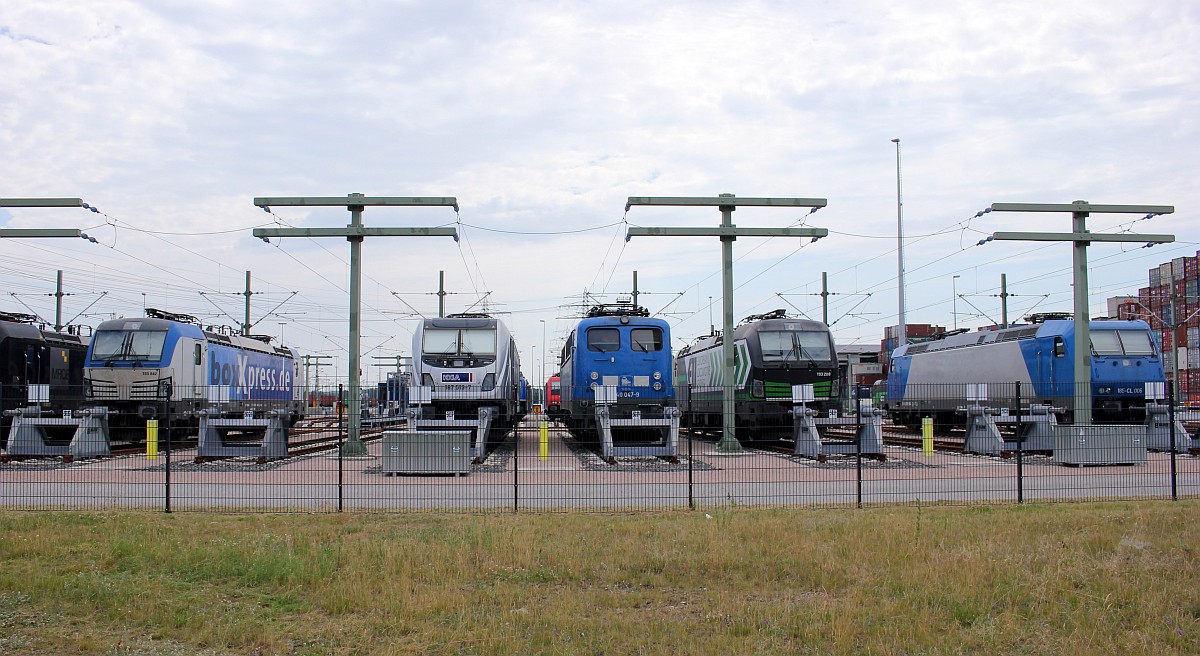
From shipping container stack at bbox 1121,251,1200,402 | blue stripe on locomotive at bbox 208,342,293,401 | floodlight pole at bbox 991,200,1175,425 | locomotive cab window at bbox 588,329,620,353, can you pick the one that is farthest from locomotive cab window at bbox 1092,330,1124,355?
shipping container stack at bbox 1121,251,1200,402

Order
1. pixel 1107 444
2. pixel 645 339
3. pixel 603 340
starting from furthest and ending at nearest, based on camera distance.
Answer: pixel 645 339, pixel 603 340, pixel 1107 444

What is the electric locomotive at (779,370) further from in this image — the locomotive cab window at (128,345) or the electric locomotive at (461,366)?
the locomotive cab window at (128,345)

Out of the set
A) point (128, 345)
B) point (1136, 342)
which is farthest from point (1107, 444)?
point (128, 345)

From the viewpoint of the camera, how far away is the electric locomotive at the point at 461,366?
23109 mm

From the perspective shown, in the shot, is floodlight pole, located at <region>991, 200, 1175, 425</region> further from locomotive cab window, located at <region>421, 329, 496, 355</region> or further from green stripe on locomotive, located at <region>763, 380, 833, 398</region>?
locomotive cab window, located at <region>421, 329, 496, 355</region>

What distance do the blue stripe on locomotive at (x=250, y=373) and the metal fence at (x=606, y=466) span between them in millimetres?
3311

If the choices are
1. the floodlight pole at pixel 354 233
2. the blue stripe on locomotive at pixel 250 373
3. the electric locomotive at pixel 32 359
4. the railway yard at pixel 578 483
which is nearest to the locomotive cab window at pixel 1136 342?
the railway yard at pixel 578 483

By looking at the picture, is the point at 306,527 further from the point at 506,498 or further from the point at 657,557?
the point at 657,557

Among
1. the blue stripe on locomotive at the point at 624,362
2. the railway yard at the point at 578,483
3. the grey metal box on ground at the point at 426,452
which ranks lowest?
the railway yard at the point at 578,483

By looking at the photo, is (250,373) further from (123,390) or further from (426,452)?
(426,452)

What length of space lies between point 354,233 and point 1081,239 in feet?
61.0

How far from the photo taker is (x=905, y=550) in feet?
29.8

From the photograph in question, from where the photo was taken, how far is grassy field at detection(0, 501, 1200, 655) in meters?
6.48

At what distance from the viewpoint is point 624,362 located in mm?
24594
